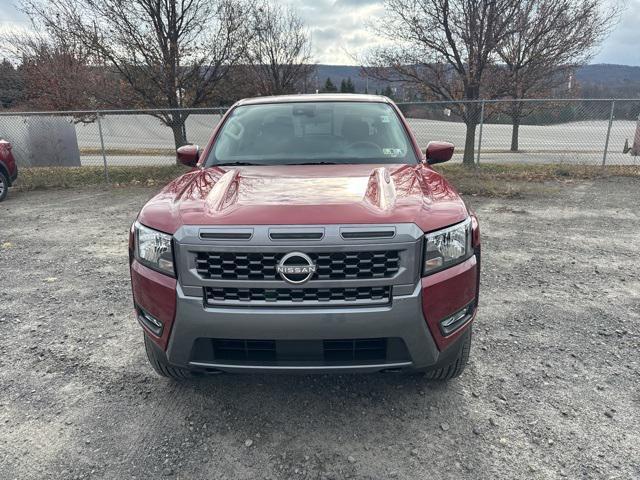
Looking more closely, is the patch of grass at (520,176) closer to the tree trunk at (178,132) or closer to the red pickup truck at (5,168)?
the tree trunk at (178,132)

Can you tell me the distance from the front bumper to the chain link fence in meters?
9.65

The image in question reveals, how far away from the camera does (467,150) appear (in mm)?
12914

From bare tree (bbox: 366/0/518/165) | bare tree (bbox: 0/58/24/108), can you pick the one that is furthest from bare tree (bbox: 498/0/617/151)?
bare tree (bbox: 0/58/24/108)

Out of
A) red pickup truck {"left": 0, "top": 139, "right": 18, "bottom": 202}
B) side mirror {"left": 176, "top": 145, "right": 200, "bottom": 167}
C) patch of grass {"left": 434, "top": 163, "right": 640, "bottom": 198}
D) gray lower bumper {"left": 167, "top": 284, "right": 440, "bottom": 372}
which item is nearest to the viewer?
gray lower bumper {"left": 167, "top": 284, "right": 440, "bottom": 372}

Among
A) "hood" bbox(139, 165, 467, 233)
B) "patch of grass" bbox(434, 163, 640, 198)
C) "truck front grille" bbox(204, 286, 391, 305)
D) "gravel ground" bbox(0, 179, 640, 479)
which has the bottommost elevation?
"gravel ground" bbox(0, 179, 640, 479)

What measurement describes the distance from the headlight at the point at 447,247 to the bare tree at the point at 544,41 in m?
11.5

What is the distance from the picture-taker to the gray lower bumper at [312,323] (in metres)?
2.06

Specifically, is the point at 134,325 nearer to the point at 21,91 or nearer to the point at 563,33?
the point at 563,33

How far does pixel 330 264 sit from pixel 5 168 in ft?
31.0

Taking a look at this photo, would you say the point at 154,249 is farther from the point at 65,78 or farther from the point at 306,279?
the point at 65,78

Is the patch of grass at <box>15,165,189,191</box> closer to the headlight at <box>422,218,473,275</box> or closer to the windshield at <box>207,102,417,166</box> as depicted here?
the windshield at <box>207,102,417,166</box>

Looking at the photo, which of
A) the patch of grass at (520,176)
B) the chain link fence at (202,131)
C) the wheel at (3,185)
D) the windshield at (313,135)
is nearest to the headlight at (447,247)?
the windshield at (313,135)

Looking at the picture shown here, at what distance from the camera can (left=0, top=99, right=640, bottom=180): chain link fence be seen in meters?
11.8

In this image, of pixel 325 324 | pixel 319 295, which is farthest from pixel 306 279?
pixel 325 324
